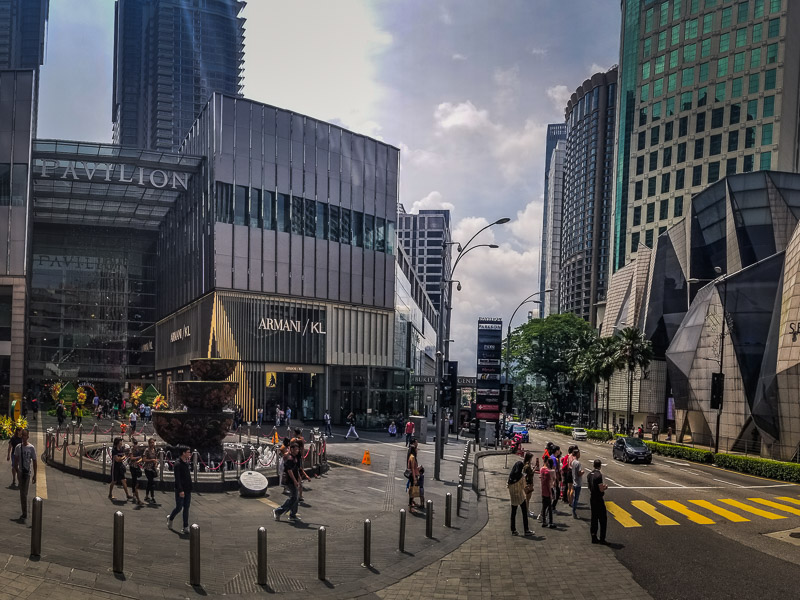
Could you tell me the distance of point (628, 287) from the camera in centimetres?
8844

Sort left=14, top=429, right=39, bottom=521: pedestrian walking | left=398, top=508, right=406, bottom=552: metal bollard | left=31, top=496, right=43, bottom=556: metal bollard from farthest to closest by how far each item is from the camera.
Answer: left=14, top=429, right=39, bottom=521: pedestrian walking, left=398, top=508, right=406, bottom=552: metal bollard, left=31, top=496, right=43, bottom=556: metal bollard

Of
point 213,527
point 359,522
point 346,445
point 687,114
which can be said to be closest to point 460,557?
point 359,522

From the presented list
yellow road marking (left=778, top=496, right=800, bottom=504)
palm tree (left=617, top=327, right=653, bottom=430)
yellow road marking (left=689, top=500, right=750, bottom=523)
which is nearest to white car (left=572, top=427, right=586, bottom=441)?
palm tree (left=617, top=327, right=653, bottom=430)

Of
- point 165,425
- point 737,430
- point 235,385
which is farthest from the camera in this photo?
point 737,430

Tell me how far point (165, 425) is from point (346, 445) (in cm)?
1660

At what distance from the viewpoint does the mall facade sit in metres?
51.8

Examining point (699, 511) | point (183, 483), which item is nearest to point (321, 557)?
point (183, 483)

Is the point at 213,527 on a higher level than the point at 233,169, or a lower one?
lower

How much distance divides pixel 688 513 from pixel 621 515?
2.23 m

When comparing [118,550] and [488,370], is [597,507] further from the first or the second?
[488,370]

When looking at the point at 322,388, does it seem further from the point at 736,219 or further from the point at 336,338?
the point at 736,219

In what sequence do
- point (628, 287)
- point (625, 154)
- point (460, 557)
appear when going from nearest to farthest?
point (460, 557), point (628, 287), point (625, 154)

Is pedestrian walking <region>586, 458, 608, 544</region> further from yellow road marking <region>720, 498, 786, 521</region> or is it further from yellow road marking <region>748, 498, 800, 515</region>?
yellow road marking <region>748, 498, 800, 515</region>

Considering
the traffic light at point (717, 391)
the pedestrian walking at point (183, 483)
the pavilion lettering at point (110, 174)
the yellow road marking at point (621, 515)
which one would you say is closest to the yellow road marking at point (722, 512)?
the yellow road marking at point (621, 515)
